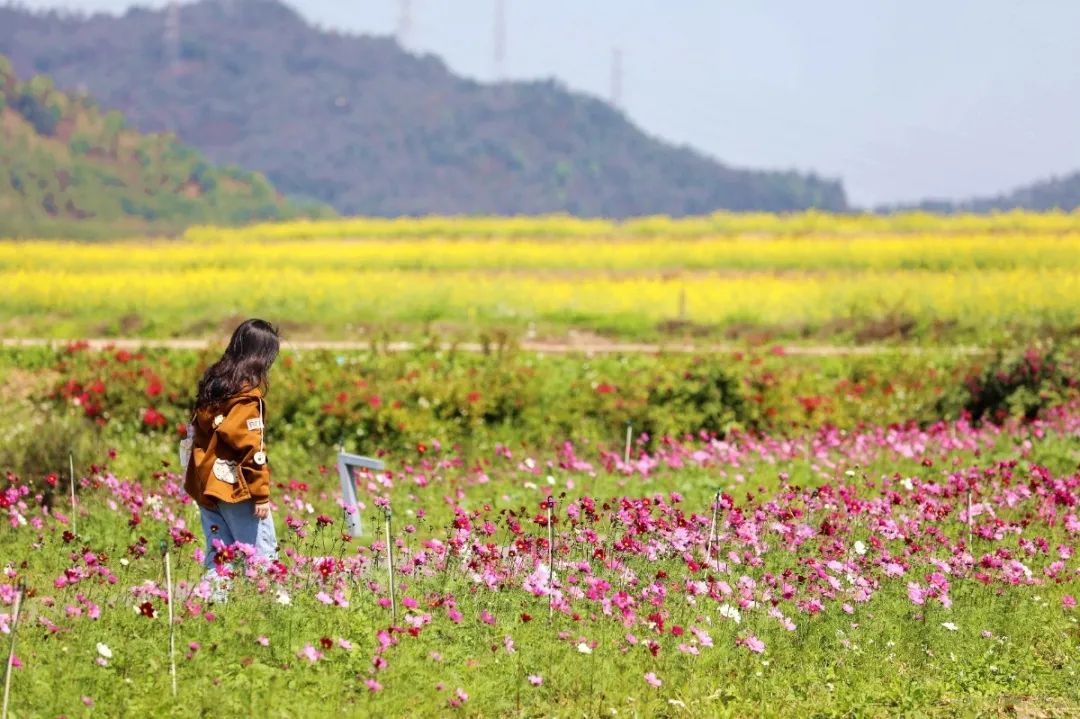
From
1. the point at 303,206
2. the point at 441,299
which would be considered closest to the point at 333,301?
the point at 441,299

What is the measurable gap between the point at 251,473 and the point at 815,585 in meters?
3.12

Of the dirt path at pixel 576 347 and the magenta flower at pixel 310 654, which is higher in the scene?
the magenta flower at pixel 310 654

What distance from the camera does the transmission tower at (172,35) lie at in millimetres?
133125

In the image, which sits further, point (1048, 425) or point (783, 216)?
point (783, 216)

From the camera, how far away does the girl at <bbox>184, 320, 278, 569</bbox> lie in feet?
23.4

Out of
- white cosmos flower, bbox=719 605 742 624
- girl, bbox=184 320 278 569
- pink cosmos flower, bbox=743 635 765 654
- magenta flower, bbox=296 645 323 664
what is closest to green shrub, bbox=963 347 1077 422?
white cosmos flower, bbox=719 605 742 624

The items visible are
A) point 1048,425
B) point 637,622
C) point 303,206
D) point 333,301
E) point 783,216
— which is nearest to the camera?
point 637,622

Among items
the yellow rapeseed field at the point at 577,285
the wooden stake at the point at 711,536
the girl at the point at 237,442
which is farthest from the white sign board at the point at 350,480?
the yellow rapeseed field at the point at 577,285

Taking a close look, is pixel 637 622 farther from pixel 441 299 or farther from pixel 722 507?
pixel 441 299

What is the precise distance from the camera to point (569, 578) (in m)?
7.32

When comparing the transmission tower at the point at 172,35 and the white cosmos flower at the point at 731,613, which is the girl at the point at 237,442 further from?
the transmission tower at the point at 172,35

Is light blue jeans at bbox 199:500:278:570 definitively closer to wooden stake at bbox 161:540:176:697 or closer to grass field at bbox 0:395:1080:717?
grass field at bbox 0:395:1080:717

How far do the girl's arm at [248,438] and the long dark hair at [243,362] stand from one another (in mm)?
100

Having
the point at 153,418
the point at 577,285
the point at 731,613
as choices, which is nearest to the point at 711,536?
the point at 731,613
